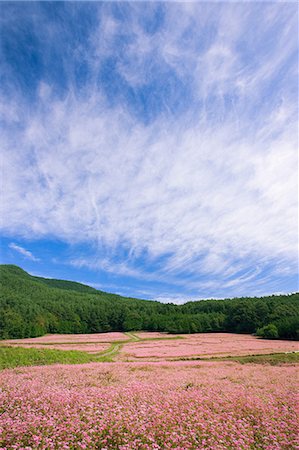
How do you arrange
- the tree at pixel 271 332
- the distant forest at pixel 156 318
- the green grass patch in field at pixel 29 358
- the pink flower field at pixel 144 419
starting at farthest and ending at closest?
the distant forest at pixel 156 318 < the tree at pixel 271 332 < the green grass patch in field at pixel 29 358 < the pink flower field at pixel 144 419

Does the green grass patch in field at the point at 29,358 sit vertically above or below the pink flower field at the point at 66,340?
below

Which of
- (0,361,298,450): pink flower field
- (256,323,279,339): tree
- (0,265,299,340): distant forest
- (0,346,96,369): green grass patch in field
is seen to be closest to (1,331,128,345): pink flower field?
(0,265,299,340): distant forest

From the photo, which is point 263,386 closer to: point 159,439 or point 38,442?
point 159,439

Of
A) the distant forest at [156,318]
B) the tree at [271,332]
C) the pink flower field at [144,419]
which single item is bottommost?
the pink flower field at [144,419]

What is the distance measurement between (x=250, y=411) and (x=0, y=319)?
270 ft

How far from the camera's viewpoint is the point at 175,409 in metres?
7.40

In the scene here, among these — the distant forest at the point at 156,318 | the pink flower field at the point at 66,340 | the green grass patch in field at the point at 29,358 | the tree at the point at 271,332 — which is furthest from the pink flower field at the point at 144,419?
the tree at the point at 271,332

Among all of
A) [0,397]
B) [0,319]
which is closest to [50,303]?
[0,319]

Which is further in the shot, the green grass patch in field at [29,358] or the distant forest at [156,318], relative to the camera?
the distant forest at [156,318]

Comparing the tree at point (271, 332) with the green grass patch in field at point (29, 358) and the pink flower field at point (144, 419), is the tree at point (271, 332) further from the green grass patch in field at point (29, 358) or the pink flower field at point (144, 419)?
the pink flower field at point (144, 419)

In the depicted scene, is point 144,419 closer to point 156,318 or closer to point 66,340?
point 66,340

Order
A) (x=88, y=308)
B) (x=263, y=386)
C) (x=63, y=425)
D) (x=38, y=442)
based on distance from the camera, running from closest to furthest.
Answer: (x=38, y=442)
(x=63, y=425)
(x=263, y=386)
(x=88, y=308)

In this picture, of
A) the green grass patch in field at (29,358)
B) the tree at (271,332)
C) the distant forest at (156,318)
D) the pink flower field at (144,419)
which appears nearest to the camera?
the pink flower field at (144,419)

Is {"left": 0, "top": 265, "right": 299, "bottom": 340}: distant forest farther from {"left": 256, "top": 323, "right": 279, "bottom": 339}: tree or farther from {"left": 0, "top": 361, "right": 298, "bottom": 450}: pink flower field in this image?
{"left": 0, "top": 361, "right": 298, "bottom": 450}: pink flower field
